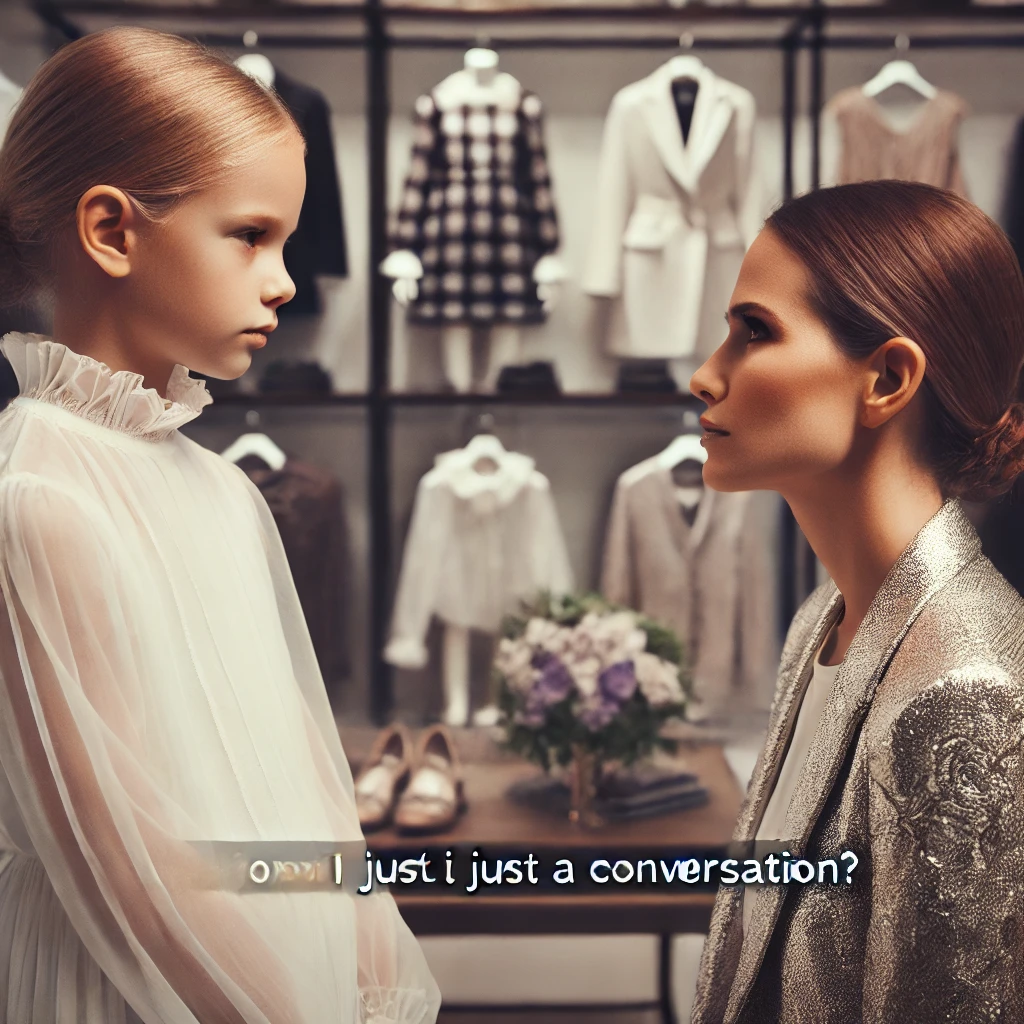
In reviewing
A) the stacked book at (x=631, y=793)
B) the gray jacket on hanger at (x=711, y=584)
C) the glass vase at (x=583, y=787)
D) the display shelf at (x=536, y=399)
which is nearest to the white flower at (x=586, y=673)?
the glass vase at (x=583, y=787)

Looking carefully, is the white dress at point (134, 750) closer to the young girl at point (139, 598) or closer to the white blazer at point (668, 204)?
the young girl at point (139, 598)

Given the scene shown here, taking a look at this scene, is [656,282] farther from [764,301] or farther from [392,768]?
[764,301]

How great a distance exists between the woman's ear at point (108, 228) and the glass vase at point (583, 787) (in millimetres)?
1468

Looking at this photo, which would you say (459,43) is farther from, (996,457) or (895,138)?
(996,457)

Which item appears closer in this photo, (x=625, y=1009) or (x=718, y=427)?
(x=718, y=427)

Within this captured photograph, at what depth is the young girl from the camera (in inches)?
30.3

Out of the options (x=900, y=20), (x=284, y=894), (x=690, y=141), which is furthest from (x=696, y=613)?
(x=284, y=894)

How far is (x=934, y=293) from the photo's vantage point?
35.8 inches

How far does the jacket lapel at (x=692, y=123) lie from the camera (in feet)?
8.63

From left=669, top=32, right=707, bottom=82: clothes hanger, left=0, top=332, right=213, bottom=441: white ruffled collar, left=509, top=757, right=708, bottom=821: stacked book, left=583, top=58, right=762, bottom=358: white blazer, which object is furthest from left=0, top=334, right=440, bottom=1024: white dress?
left=669, top=32, right=707, bottom=82: clothes hanger

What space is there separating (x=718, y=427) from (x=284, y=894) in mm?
577

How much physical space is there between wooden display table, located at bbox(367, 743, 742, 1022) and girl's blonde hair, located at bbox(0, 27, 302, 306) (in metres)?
1.00

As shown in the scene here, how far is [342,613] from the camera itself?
279cm

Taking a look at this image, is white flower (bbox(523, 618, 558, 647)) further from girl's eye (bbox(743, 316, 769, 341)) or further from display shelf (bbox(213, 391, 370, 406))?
girl's eye (bbox(743, 316, 769, 341))
